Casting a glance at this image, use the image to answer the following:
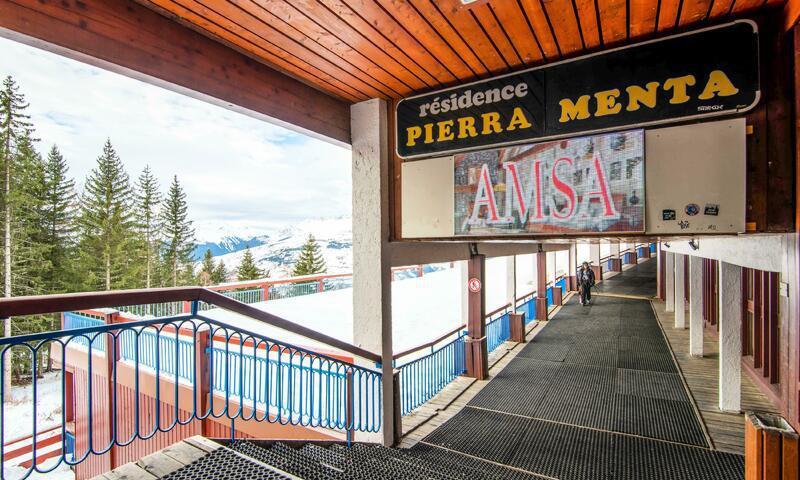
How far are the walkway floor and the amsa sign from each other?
2.84 meters

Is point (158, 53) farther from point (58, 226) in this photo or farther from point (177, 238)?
point (177, 238)

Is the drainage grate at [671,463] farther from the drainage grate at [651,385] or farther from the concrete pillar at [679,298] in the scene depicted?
the concrete pillar at [679,298]

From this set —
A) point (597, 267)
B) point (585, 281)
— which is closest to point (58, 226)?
point (585, 281)

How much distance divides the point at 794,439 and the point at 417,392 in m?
4.79

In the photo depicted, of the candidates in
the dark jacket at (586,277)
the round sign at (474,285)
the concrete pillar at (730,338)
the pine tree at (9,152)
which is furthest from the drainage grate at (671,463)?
the pine tree at (9,152)

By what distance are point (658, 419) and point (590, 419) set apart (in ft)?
3.05

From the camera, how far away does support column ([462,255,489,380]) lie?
725 cm

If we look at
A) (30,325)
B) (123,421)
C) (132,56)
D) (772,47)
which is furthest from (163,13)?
(30,325)

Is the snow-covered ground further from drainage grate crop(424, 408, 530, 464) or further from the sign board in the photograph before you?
the sign board

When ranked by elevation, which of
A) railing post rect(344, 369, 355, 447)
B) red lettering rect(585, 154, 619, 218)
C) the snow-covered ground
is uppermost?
red lettering rect(585, 154, 619, 218)

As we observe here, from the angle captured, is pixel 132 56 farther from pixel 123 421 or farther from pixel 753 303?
pixel 753 303

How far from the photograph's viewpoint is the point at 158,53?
238cm

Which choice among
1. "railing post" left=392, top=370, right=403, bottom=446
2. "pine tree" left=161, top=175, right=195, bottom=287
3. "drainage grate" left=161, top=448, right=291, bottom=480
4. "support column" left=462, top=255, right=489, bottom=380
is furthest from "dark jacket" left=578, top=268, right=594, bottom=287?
"pine tree" left=161, top=175, right=195, bottom=287

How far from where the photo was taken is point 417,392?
6.05 meters
